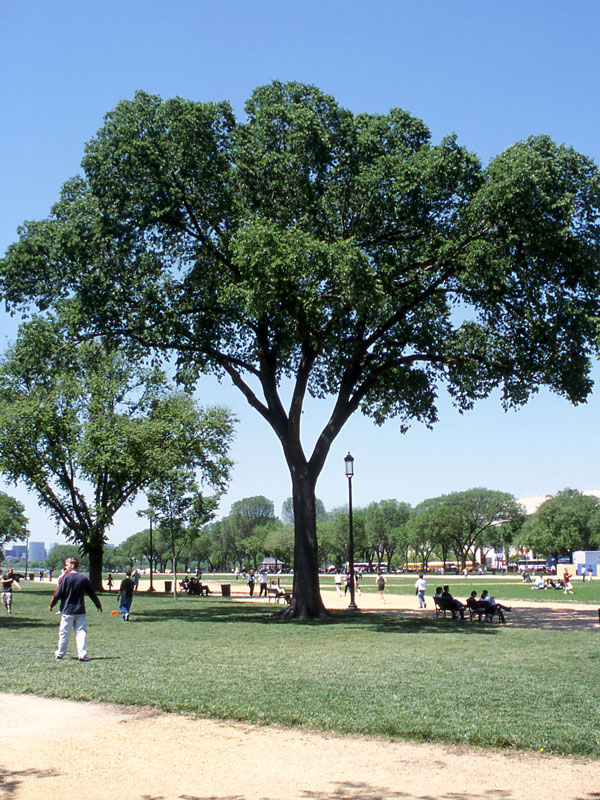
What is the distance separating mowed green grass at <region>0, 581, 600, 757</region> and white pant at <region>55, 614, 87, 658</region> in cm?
21

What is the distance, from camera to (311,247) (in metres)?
20.4

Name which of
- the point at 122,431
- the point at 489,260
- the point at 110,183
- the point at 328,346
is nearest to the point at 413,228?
the point at 489,260

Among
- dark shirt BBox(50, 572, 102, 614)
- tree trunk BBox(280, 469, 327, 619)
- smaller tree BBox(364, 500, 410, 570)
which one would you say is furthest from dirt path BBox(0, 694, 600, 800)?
smaller tree BBox(364, 500, 410, 570)

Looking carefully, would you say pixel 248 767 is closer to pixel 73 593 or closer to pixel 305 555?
pixel 73 593

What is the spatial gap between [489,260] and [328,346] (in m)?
6.92

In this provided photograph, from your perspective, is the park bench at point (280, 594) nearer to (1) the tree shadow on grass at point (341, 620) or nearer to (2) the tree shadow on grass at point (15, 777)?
(1) the tree shadow on grass at point (341, 620)

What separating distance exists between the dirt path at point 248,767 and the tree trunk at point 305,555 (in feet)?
54.3

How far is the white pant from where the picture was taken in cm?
1331

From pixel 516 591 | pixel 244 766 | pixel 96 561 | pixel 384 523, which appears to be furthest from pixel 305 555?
pixel 384 523

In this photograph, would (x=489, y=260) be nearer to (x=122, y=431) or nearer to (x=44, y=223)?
(x=44, y=223)

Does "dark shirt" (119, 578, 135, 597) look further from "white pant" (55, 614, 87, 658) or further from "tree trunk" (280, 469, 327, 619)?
"white pant" (55, 614, 87, 658)

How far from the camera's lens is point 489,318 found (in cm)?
2505

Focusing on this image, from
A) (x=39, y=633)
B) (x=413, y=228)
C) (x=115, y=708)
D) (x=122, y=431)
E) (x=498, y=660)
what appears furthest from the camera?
(x=122, y=431)

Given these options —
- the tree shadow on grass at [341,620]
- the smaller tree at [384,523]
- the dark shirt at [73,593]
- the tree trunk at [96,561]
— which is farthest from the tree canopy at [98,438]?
the smaller tree at [384,523]
